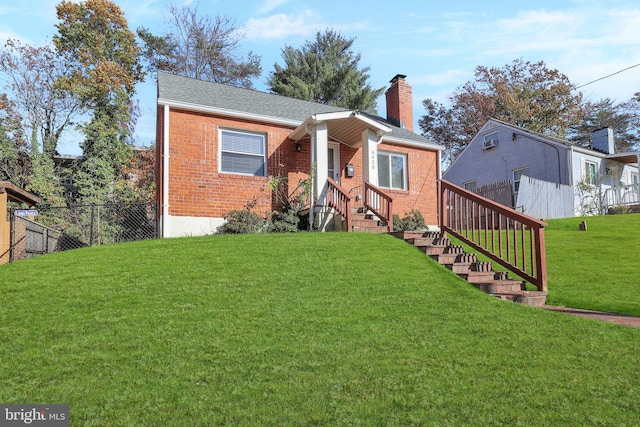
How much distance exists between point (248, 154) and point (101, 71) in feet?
45.0

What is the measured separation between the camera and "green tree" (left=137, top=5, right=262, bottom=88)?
26453 mm

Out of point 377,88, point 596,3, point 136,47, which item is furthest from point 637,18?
point 136,47

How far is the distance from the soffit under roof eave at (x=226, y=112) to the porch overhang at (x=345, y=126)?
→ 0.46 metres

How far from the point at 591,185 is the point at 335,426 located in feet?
75.4

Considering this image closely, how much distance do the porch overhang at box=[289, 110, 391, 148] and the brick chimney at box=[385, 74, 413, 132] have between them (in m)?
4.10

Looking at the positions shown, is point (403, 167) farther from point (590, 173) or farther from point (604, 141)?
point (604, 141)

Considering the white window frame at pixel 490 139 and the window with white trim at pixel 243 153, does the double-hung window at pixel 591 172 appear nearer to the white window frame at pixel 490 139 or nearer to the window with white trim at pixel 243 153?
the white window frame at pixel 490 139

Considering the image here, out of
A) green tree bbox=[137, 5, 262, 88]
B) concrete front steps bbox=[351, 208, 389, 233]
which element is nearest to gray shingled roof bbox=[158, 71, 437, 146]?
concrete front steps bbox=[351, 208, 389, 233]

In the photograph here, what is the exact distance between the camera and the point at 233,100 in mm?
12750

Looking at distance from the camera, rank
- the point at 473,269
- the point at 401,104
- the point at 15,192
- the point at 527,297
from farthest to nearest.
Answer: the point at 401,104
the point at 15,192
the point at 473,269
the point at 527,297

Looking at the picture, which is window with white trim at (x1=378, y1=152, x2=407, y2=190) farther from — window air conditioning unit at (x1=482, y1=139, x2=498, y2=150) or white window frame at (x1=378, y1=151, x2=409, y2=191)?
window air conditioning unit at (x1=482, y1=139, x2=498, y2=150)

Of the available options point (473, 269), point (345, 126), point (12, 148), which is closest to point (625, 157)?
point (345, 126)

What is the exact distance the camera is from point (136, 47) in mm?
23547

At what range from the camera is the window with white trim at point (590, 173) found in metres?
21.3
